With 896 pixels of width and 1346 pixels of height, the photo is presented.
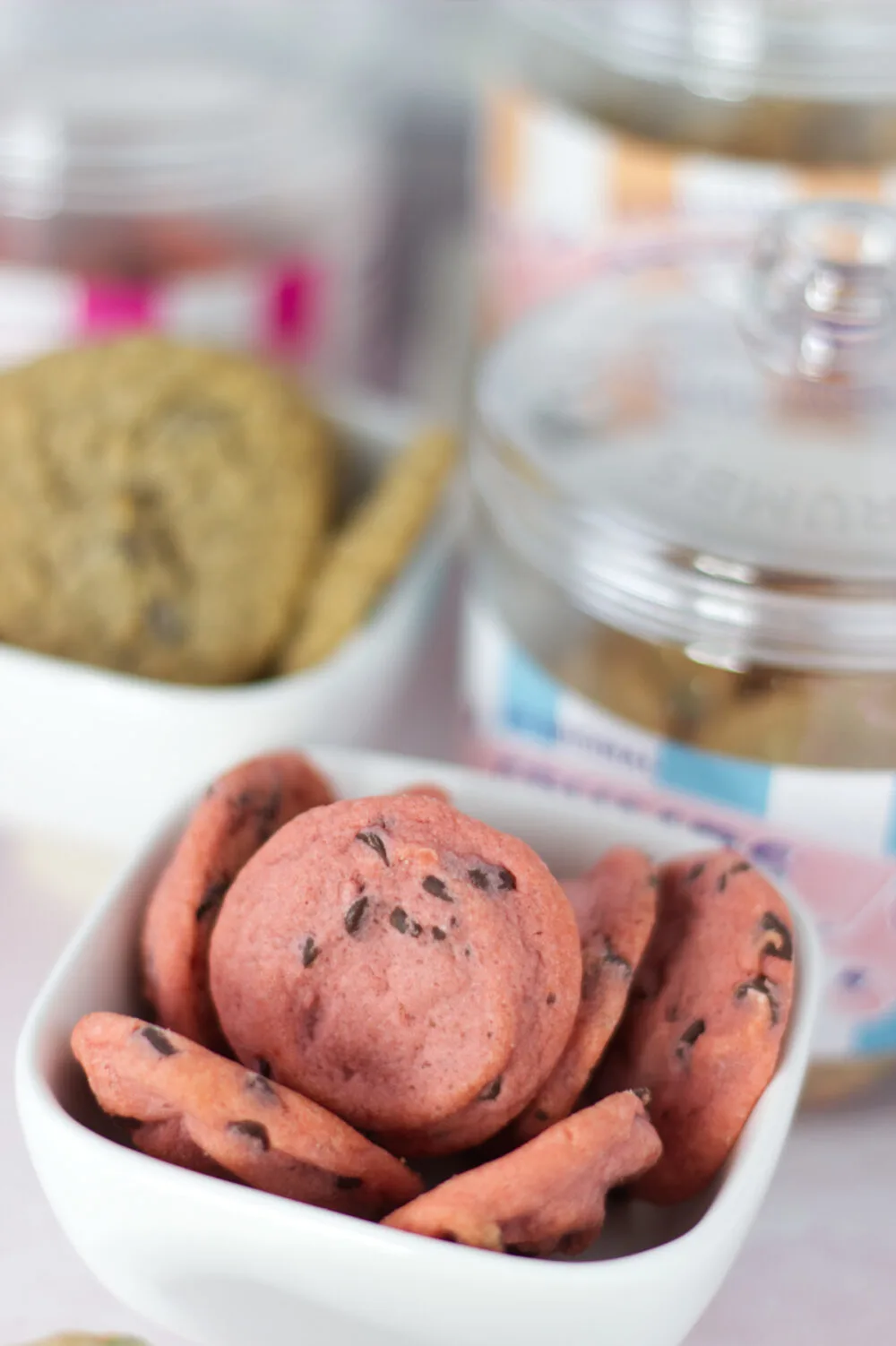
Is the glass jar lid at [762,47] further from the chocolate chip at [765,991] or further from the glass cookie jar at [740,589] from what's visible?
the chocolate chip at [765,991]

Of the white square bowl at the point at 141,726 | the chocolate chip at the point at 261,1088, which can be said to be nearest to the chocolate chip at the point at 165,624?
the white square bowl at the point at 141,726

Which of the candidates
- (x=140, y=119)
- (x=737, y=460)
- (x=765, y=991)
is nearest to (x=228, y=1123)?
(x=765, y=991)

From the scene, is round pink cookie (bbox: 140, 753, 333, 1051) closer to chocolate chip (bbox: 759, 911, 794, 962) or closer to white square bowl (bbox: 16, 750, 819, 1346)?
white square bowl (bbox: 16, 750, 819, 1346)

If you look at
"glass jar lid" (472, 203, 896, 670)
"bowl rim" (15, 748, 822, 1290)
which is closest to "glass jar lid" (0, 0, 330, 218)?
"glass jar lid" (472, 203, 896, 670)

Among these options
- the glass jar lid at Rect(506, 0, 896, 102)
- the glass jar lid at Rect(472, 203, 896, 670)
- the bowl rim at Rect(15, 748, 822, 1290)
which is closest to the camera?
the bowl rim at Rect(15, 748, 822, 1290)

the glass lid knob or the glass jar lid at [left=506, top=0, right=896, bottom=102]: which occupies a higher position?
the glass jar lid at [left=506, top=0, right=896, bottom=102]

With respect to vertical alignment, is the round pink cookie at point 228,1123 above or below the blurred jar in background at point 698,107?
below
